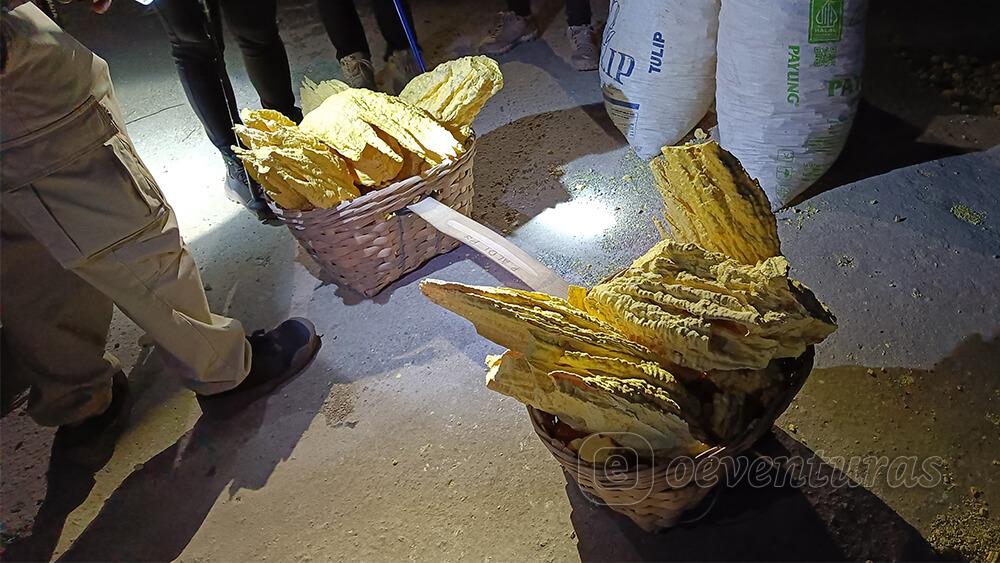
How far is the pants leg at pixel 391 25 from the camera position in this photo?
8.22 feet

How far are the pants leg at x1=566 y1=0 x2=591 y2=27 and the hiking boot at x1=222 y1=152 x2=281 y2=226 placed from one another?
140cm

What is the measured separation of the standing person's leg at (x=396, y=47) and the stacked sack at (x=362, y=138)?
2.65ft

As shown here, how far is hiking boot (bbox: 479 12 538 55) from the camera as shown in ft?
8.87

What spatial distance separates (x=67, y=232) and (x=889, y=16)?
2632 millimetres

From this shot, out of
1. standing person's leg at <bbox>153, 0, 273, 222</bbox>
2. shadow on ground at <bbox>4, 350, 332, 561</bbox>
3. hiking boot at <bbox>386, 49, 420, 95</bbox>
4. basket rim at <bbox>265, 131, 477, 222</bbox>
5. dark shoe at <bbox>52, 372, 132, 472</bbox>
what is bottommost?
shadow on ground at <bbox>4, 350, 332, 561</bbox>

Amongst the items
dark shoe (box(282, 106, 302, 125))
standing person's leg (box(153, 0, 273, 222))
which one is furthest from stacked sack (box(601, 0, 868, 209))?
standing person's leg (box(153, 0, 273, 222))

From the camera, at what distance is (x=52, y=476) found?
147cm

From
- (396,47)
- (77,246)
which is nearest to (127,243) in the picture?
(77,246)

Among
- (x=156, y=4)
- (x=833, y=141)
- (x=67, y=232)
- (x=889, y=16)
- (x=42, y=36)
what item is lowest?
Result: (x=889, y=16)

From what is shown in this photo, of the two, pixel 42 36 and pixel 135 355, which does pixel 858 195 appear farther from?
pixel 135 355

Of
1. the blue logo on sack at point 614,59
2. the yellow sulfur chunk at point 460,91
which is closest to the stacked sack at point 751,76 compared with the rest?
the blue logo on sack at point 614,59

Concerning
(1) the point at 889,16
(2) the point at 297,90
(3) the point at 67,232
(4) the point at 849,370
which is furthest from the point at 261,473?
(1) the point at 889,16

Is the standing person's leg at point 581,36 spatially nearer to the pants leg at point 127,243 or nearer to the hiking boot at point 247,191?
the hiking boot at point 247,191

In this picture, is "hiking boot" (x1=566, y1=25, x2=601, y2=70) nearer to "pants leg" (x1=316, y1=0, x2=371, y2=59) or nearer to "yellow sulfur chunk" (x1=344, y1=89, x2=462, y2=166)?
"pants leg" (x1=316, y1=0, x2=371, y2=59)
